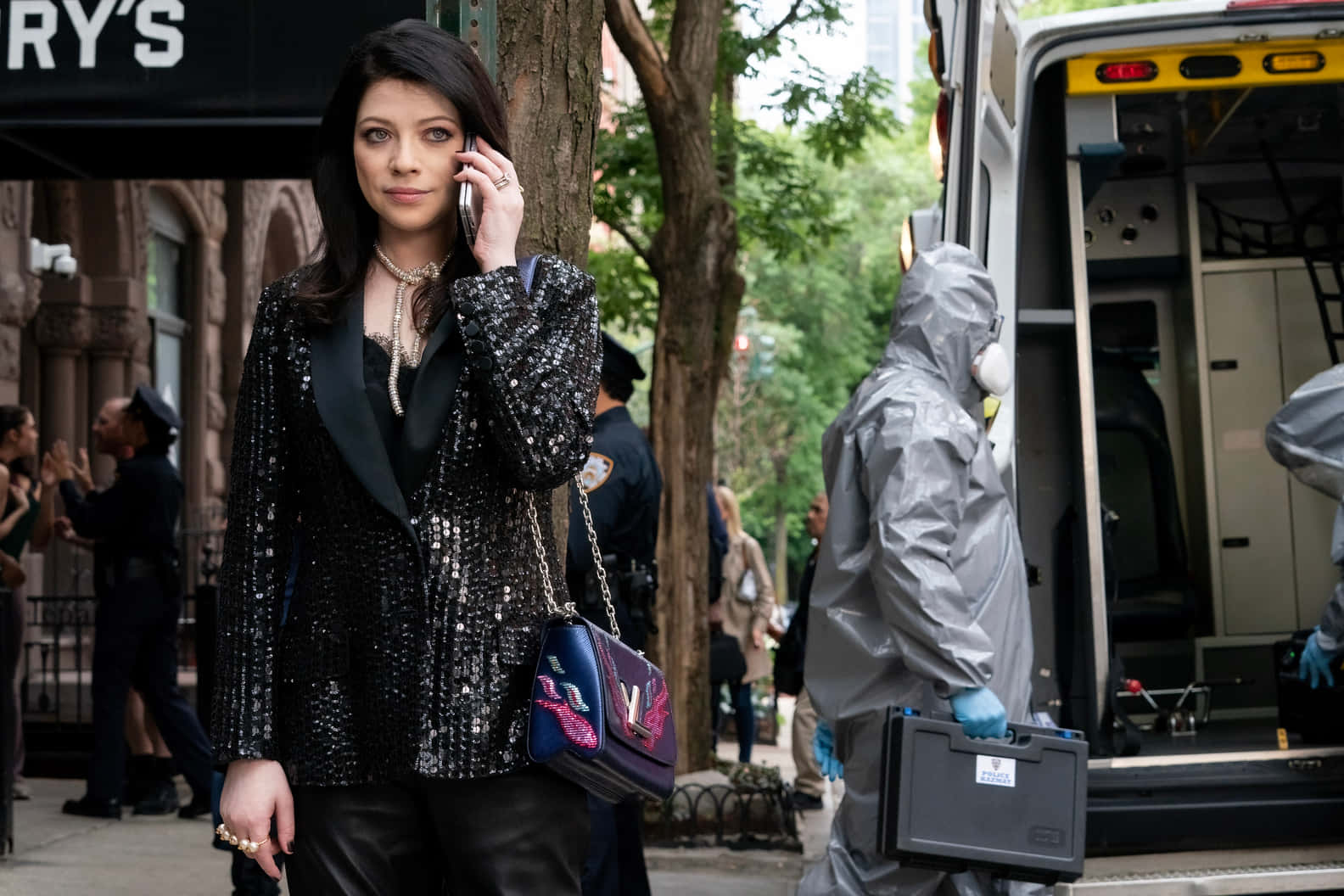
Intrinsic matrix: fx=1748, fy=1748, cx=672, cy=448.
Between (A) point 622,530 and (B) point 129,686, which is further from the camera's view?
(B) point 129,686

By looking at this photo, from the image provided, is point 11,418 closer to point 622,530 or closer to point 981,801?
point 622,530

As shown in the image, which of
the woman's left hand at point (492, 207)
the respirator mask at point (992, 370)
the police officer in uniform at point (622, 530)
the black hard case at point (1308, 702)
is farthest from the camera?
the police officer in uniform at point (622, 530)

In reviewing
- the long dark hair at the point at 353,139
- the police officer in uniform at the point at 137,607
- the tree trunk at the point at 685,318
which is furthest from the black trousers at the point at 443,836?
the tree trunk at the point at 685,318

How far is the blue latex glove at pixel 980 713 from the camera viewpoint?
4656 millimetres

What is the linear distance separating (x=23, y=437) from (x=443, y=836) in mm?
7392

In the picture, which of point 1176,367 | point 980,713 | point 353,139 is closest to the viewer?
point 353,139

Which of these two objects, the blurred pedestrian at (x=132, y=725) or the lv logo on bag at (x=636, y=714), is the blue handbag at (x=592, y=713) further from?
the blurred pedestrian at (x=132, y=725)

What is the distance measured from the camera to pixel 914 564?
4742mm

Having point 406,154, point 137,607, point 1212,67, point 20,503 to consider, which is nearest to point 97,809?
point 137,607

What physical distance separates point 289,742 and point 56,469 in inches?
301

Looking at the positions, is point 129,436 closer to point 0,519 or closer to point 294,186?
point 0,519

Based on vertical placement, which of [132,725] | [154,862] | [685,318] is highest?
[685,318]

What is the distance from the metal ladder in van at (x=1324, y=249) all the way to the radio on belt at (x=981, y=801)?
3.81m

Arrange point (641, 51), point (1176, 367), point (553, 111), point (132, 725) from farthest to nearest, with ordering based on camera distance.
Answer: point (641, 51)
point (132, 725)
point (1176, 367)
point (553, 111)
